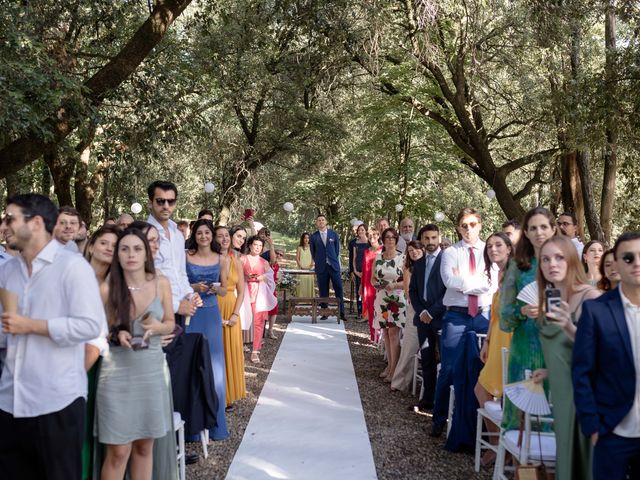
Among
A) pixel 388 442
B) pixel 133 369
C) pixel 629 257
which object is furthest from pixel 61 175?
pixel 629 257

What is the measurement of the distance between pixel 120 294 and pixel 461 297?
3.28 m

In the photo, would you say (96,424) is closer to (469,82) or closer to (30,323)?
(30,323)

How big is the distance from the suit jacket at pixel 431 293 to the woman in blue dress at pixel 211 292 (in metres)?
1.98

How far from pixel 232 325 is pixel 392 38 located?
8.82m

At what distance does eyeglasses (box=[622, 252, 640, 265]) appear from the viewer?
3036mm

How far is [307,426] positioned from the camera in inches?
254

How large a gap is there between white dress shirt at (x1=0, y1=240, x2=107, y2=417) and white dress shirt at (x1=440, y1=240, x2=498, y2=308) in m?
3.60

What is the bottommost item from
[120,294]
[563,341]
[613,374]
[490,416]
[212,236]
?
[490,416]

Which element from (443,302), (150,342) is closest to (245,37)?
(443,302)

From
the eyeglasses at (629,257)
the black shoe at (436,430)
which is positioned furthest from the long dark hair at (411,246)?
the eyeglasses at (629,257)

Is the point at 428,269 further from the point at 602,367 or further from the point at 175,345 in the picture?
the point at 602,367

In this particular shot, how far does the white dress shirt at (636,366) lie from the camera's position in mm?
2953

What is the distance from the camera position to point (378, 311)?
27.6 ft

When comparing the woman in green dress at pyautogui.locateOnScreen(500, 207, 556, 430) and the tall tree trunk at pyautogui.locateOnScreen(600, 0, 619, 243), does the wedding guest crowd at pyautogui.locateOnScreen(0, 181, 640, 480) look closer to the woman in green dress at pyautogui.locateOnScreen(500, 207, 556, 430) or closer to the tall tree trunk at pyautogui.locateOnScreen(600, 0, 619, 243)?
the woman in green dress at pyautogui.locateOnScreen(500, 207, 556, 430)
